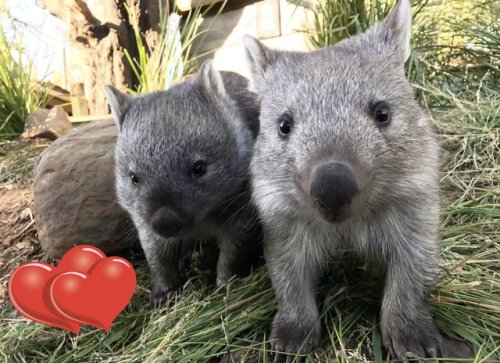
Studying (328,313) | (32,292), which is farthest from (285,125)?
(32,292)

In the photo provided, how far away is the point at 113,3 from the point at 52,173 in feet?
11.5

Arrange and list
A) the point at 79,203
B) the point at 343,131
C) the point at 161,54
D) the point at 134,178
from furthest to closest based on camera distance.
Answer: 1. the point at 161,54
2. the point at 79,203
3. the point at 134,178
4. the point at 343,131

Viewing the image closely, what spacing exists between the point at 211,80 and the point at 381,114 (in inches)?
63.8

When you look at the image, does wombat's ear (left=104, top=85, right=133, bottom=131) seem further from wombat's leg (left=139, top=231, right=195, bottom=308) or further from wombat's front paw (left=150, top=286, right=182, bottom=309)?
wombat's front paw (left=150, top=286, right=182, bottom=309)

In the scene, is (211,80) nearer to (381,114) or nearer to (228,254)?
(228,254)

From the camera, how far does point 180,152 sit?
3.26 m

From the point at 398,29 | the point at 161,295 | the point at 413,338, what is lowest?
the point at 161,295

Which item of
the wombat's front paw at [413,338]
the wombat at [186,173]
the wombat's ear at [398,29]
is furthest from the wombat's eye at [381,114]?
the wombat at [186,173]

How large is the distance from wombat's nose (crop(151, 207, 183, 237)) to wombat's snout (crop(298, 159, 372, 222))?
1127mm

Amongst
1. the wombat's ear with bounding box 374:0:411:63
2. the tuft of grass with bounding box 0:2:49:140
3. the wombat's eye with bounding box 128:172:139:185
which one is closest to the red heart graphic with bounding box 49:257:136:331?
the wombat's eye with bounding box 128:172:139:185

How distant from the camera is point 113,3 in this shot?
6.82 metres

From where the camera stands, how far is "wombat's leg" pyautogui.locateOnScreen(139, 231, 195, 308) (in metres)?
3.62

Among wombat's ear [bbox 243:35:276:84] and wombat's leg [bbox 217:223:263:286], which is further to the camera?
wombat's leg [bbox 217:223:263:286]

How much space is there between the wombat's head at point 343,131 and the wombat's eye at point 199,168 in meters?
0.58
